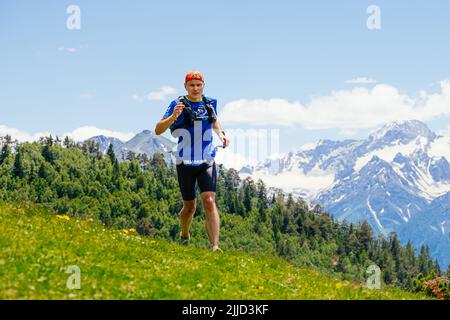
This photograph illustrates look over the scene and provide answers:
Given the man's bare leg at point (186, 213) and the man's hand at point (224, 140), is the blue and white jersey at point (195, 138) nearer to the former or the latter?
the man's hand at point (224, 140)

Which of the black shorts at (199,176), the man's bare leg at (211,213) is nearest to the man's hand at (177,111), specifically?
the black shorts at (199,176)

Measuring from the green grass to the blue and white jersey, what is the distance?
9.10 feet

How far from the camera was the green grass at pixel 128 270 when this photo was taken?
37.5ft

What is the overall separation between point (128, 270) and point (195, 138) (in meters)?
5.27

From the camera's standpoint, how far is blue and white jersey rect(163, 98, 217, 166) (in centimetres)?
1717

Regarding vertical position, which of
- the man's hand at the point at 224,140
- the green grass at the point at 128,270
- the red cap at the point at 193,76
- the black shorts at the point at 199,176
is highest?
the red cap at the point at 193,76

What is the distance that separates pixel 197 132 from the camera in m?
17.2

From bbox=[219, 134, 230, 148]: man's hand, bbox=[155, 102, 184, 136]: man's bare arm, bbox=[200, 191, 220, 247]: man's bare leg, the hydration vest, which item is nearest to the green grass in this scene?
bbox=[200, 191, 220, 247]: man's bare leg

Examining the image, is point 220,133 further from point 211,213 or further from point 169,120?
point 211,213

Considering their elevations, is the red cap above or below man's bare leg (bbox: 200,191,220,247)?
above

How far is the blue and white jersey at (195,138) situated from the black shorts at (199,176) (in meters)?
0.17

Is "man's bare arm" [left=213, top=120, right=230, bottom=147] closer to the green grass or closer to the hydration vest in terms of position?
the hydration vest
